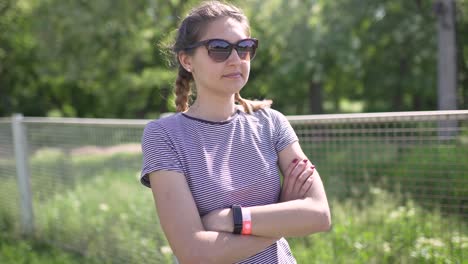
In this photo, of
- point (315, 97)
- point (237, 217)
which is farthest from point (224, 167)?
point (315, 97)

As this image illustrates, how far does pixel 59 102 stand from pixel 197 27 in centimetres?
3544

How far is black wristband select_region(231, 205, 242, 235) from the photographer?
6.32 feet

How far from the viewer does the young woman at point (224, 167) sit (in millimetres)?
1923

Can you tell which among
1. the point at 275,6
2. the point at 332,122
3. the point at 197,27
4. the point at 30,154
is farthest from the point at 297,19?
the point at 197,27

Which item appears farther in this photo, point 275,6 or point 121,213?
point 275,6

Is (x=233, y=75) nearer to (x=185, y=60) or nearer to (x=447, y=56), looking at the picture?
(x=185, y=60)

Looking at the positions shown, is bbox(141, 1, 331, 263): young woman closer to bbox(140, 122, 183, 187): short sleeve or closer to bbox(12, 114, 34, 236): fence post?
bbox(140, 122, 183, 187): short sleeve

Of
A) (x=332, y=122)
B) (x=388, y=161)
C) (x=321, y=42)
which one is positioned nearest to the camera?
(x=332, y=122)

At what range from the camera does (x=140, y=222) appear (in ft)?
16.6

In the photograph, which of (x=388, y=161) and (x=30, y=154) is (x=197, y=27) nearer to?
(x=388, y=161)

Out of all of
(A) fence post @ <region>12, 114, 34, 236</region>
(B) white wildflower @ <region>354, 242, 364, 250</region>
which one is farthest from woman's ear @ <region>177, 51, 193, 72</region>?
(A) fence post @ <region>12, 114, 34, 236</region>

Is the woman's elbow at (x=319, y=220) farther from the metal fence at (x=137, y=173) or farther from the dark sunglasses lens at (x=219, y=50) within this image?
the metal fence at (x=137, y=173)

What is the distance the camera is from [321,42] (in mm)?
20578

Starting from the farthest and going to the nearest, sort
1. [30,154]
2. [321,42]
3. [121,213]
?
1. [321,42]
2. [30,154]
3. [121,213]
